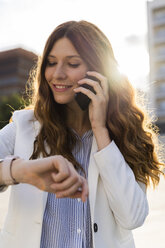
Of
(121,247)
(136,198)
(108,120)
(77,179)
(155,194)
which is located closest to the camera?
(77,179)

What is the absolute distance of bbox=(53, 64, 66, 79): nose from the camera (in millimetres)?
1995

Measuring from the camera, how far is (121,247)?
1.87m

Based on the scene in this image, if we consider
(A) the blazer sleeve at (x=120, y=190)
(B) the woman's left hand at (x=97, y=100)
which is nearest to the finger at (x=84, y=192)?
(A) the blazer sleeve at (x=120, y=190)

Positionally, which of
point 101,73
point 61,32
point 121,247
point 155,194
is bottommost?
point 155,194

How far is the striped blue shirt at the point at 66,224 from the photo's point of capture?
175cm

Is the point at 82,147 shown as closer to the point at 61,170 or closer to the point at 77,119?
the point at 77,119

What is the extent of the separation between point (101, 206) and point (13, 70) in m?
65.0

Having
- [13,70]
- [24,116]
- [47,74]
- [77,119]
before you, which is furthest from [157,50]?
[24,116]

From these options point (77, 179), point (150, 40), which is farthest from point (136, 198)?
point (150, 40)

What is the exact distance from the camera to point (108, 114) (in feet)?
6.95

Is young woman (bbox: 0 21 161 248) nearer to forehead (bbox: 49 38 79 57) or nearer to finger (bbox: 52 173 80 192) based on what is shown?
forehead (bbox: 49 38 79 57)

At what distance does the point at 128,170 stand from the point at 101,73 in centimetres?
71

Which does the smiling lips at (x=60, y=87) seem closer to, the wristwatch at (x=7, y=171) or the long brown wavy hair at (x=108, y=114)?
the long brown wavy hair at (x=108, y=114)

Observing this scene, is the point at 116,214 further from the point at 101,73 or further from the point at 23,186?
the point at 101,73
